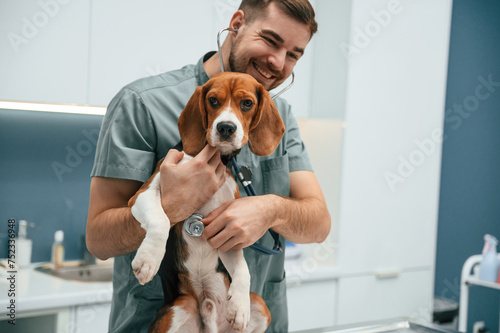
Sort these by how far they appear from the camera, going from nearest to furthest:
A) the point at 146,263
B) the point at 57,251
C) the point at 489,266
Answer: the point at 146,263 < the point at 57,251 < the point at 489,266

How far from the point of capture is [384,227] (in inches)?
120

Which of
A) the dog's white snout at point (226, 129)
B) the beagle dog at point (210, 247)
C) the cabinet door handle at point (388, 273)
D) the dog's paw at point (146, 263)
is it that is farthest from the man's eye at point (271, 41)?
the cabinet door handle at point (388, 273)

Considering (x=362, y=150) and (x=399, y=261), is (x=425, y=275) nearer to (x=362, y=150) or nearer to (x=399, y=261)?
(x=399, y=261)

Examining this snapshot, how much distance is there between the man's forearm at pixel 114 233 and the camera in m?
0.96

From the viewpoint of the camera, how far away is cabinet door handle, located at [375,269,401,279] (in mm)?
3049

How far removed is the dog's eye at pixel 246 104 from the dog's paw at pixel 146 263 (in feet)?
0.99

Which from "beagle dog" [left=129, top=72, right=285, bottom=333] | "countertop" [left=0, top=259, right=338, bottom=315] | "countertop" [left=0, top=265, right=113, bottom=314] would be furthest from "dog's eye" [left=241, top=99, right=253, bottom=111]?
"countertop" [left=0, top=265, right=113, bottom=314]

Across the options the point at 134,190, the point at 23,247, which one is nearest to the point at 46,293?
the point at 23,247

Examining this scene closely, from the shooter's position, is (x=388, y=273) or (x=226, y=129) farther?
(x=388, y=273)

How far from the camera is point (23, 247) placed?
2352 mm

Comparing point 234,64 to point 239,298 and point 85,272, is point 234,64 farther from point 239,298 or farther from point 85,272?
point 85,272

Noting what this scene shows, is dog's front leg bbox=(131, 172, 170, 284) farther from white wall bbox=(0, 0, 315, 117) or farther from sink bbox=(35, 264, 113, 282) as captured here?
sink bbox=(35, 264, 113, 282)

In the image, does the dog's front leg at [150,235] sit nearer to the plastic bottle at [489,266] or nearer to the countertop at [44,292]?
the countertop at [44,292]

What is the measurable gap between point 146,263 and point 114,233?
0.21 m
